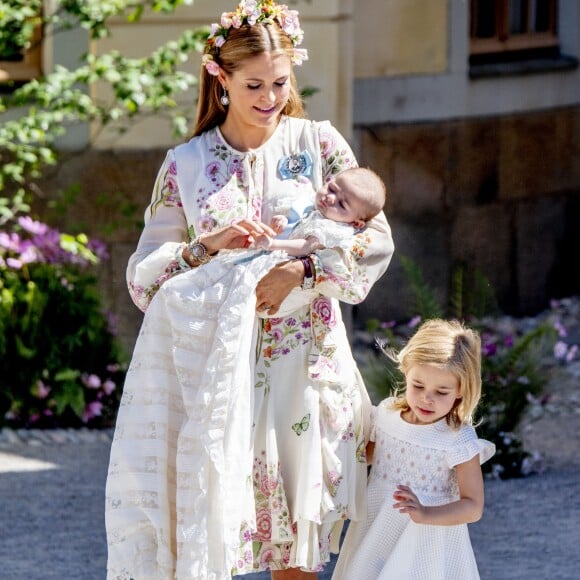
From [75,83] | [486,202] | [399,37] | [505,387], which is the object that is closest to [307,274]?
[505,387]

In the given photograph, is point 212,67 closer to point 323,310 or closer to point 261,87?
point 261,87

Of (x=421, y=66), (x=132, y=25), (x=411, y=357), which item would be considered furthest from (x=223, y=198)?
(x=421, y=66)

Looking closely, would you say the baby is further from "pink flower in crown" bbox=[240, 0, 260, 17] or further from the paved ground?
the paved ground

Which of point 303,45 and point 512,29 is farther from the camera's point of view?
point 512,29

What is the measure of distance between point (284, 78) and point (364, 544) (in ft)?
4.06

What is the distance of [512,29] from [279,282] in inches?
267

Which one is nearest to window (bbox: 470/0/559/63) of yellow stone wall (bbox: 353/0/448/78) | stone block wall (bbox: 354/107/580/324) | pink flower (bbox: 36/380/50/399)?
stone block wall (bbox: 354/107/580/324)

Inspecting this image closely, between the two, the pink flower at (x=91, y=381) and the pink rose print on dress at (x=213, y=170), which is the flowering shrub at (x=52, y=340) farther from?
the pink rose print on dress at (x=213, y=170)

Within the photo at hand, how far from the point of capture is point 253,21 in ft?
12.6

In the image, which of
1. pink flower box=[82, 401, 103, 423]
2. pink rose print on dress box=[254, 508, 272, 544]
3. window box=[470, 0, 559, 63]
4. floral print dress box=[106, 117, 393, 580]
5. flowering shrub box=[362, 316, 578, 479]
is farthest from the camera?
window box=[470, 0, 559, 63]

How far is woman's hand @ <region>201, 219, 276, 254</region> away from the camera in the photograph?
3691 millimetres

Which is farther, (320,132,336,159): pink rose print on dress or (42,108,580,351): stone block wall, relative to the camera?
(42,108,580,351): stone block wall

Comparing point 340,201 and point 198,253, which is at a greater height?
point 340,201

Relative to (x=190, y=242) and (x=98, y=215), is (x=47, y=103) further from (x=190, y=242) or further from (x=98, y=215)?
(x=190, y=242)
